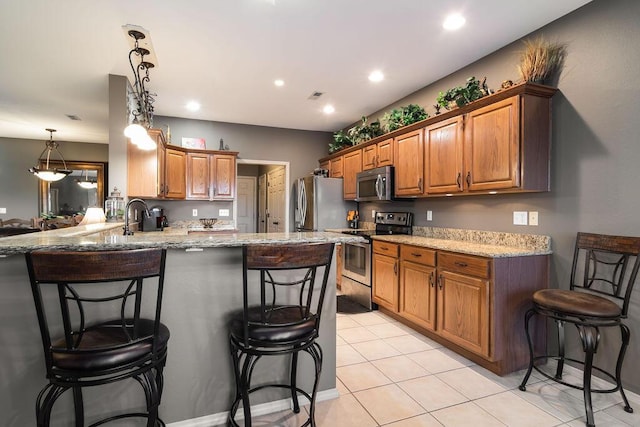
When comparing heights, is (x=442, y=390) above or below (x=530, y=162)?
below

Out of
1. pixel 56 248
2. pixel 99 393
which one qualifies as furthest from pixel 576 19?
pixel 99 393

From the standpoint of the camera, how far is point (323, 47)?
9.78 feet

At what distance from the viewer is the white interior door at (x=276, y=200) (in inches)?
240

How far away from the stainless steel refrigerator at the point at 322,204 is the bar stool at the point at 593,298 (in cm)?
322

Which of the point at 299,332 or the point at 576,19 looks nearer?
the point at 299,332

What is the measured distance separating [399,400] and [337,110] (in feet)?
12.9

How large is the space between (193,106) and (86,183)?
13.2 feet

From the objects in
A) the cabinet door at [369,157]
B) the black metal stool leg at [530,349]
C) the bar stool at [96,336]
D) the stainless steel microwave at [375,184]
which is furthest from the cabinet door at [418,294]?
the bar stool at [96,336]

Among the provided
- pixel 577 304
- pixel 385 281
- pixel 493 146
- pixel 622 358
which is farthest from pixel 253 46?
pixel 622 358

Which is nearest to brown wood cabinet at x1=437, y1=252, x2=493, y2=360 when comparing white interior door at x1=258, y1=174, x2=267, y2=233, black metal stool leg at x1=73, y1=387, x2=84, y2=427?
black metal stool leg at x1=73, y1=387, x2=84, y2=427

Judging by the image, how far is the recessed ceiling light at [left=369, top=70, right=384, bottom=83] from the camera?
11.6 ft

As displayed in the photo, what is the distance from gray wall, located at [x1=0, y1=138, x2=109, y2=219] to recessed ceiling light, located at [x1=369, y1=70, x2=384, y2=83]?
21.9ft

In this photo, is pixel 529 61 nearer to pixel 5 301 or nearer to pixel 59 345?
pixel 59 345

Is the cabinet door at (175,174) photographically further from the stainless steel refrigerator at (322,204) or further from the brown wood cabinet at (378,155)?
the brown wood cabinet at (378,155)
